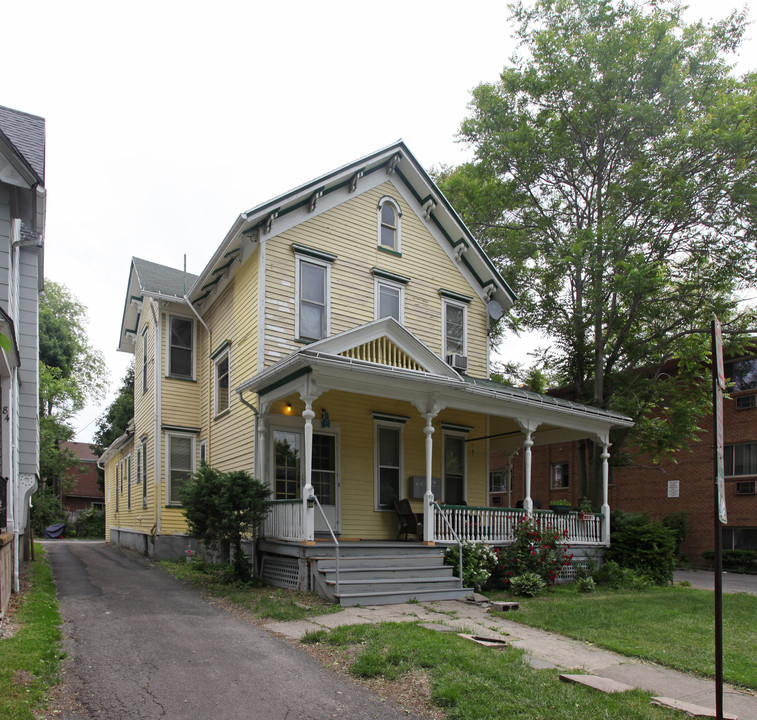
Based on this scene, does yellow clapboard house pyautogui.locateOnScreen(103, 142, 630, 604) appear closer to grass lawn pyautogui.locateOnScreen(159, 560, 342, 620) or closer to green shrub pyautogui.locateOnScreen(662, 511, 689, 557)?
grass lawn pyautogui.locateOnScreen(159, 560, 342, 620)

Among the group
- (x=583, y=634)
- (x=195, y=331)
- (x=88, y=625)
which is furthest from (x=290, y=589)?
(x=195, y=331)

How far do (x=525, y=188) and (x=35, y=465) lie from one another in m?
16.2

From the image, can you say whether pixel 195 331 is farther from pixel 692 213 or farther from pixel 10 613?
pixel 692 213

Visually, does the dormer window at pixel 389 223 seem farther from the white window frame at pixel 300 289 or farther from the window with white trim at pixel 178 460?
the window with white trim at pixel 178 460

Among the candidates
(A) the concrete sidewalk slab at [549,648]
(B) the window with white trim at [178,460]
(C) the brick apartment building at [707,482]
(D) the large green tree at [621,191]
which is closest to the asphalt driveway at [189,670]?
(A) the concrete sidewalk slab at [549,648]

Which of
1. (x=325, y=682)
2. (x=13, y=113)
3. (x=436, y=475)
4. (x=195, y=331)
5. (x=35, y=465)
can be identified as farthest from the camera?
(x=195, y=331)

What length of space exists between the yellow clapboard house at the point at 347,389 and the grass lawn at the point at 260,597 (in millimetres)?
402

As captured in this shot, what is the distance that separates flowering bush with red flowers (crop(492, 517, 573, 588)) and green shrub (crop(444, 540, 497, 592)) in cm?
41

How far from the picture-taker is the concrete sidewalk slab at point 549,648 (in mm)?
6062

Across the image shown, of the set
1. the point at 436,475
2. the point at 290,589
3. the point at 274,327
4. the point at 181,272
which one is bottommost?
the point at 290,589

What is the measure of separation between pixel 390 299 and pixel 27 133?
328 inches

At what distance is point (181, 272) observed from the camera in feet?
69.1

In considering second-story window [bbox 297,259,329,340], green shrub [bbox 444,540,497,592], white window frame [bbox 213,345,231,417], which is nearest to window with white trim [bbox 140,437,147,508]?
white window frame [bbox 213,345,231,417]

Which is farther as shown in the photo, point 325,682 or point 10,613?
point 10,613
